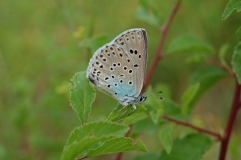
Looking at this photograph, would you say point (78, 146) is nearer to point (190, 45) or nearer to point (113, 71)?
point (113, 71)

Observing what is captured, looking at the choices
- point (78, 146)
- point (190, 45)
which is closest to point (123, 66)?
point (190, 45)

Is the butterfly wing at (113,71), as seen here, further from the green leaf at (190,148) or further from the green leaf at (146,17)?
the green leaf at (146,17)

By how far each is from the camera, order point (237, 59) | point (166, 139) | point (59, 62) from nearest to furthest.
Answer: point (237, 59) < point (166, 139) < point (59, 62)

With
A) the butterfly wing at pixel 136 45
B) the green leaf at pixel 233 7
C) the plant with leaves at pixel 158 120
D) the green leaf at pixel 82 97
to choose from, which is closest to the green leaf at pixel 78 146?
the plant with leaves at pixel 158 120

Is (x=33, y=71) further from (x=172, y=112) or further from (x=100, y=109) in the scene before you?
(x=172, y=112)

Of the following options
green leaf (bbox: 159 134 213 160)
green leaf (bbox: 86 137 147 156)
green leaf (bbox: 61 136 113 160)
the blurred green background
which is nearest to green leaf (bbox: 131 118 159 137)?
green leaf (bbox: 159 134 213 160)

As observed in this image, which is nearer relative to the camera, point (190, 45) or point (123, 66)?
point (123, 66)

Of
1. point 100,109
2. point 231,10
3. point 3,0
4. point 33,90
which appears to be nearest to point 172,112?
point 231,10
